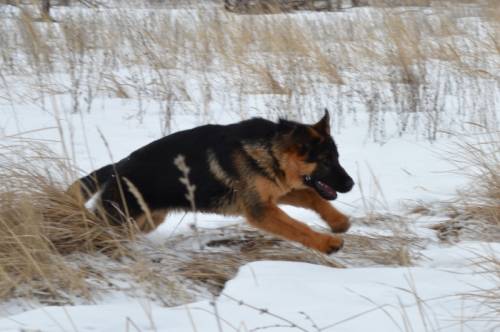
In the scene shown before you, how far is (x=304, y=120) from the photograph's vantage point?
596cm

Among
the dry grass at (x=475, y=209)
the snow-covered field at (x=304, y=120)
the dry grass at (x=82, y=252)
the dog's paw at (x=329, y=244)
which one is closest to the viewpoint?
the snow-covered field at (x=304, y=120)

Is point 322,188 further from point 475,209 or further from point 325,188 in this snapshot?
point 475,209

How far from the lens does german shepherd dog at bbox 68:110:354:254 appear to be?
3576 mm

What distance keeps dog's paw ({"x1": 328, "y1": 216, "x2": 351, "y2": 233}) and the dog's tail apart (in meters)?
1.19

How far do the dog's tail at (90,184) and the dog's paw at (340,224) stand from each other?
119 centimetres

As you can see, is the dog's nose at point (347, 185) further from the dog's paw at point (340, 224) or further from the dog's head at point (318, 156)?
the dog's paw at point (340, 224)

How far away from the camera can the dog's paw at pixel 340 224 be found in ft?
12.2

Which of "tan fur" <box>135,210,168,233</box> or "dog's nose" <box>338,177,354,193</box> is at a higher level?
"dog's nose" <box>338,177,354,193</box>

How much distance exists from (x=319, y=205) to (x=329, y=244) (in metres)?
0.46

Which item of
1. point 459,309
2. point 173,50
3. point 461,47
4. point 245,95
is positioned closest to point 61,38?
point 173,50

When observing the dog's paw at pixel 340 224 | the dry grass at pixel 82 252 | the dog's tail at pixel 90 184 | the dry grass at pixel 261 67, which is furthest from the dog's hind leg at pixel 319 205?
the dry grass at pixel 261 67

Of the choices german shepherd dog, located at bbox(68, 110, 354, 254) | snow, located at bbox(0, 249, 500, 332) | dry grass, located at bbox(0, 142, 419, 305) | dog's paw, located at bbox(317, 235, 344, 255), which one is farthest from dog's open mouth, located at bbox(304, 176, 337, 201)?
snow, located at bbox(0, 249, 500, 332)

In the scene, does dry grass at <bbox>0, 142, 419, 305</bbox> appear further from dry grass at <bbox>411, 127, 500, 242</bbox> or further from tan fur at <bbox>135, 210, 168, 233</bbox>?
dry grass at <bbox>411, 127, 500, 242</bbox>

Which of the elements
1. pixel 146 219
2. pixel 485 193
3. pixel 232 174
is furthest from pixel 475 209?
pixel 146 219
